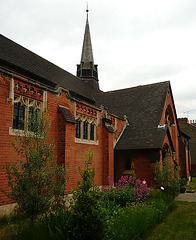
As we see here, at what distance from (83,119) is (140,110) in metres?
9.42

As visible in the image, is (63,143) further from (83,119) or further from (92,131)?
(92,131)

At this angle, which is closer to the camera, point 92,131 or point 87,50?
point 92,131

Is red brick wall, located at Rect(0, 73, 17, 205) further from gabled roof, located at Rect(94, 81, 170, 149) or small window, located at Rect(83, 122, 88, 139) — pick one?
gabled roof, located at Rect(94, 81, 170, 149)

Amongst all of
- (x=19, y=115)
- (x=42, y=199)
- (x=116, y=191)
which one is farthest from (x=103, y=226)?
(x=19, y=115)

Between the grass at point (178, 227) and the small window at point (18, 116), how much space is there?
720 centimetres

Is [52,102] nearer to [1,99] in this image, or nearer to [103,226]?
[1,99]

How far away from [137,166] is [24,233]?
1346 centimetres

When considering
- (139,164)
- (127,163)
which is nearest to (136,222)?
(139,164)

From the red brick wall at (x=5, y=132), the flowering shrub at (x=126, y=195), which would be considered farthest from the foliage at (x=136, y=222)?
the red brick wall at (x=5, y=132)

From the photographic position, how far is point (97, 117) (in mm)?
16125

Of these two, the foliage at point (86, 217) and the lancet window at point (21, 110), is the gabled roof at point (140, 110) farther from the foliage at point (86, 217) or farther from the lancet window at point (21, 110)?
the foliage at point (86, 217)

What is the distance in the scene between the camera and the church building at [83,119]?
9688mm

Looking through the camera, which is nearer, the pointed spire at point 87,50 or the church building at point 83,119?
the church building at point 83,119

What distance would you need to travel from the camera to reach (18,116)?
33.2 ft
